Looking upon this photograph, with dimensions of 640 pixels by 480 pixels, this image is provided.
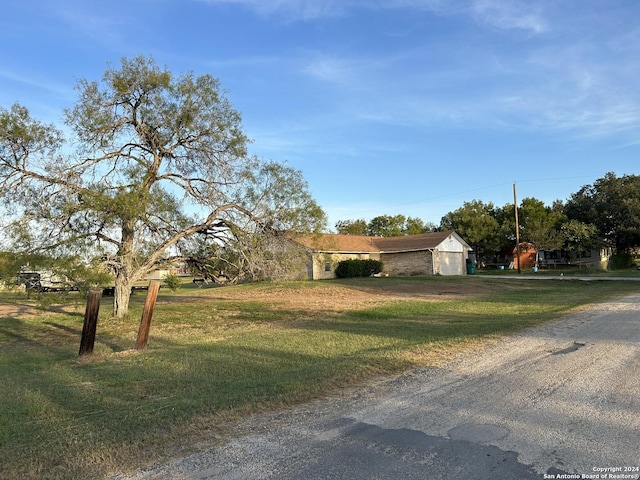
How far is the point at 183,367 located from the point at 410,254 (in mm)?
36927

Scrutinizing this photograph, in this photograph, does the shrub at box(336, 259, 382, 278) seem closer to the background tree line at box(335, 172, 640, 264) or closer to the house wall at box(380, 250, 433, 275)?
the house wall at box(380, 250, 433, 275)

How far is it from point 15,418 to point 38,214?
11.0 metres

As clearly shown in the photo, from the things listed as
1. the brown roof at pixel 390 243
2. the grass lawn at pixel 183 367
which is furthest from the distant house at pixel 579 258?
the grass lawn at pixel 183 367

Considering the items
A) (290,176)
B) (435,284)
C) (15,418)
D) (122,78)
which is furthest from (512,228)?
(15,418)

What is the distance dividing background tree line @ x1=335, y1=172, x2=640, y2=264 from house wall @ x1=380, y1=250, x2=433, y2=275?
50.8ft

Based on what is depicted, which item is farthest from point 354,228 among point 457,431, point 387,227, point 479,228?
point 457,431

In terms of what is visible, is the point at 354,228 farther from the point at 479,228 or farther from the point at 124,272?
the point at 124,272

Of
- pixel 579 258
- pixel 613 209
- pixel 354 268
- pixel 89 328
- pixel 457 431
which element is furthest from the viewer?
pixel 579 258

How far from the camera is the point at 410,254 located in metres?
43.7

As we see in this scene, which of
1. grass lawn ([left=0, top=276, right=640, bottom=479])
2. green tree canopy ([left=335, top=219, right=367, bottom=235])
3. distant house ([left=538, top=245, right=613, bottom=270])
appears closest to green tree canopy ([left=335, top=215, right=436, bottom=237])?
green tree canopy ([left=335, top=219, right=367, bottom=235])

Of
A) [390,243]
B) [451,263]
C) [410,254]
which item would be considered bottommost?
[451,263]

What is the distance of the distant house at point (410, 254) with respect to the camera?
4159 centimetres

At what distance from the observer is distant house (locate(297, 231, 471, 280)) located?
136 ft

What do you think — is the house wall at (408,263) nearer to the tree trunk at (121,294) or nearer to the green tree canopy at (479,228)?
the green tree canopy at (479,228)
